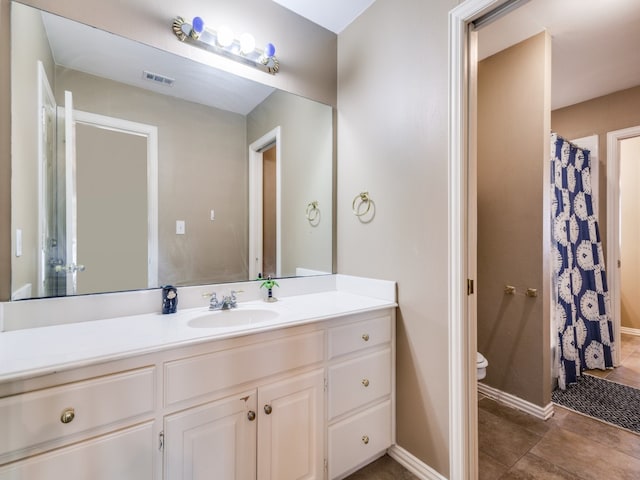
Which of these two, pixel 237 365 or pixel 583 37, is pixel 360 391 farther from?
pixel 583 37

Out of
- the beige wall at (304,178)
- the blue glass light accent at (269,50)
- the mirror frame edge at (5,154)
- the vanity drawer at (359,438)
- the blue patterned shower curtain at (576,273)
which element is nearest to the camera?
the mirror frame edge at (5,154)

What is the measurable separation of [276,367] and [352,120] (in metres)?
1.53

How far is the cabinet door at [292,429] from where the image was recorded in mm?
1172

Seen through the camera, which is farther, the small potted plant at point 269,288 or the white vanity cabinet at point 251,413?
the small potted plant at point 269,288

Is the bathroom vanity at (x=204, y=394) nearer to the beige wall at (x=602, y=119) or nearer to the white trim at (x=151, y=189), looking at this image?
the white trim at (x=151, y=189)

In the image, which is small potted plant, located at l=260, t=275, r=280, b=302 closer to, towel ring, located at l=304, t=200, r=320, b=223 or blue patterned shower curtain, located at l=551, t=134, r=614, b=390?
towel ring, located at l=304, t=200, r=320, b=223

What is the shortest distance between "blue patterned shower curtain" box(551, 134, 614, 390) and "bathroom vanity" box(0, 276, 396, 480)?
5.66ft

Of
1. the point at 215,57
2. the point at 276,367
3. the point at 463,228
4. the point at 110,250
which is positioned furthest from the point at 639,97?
the point at 110,250

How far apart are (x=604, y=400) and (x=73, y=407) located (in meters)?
3.14

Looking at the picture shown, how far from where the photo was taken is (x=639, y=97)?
2.65m

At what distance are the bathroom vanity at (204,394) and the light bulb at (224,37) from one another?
54.1 inches

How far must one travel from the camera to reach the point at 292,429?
49.2 inches

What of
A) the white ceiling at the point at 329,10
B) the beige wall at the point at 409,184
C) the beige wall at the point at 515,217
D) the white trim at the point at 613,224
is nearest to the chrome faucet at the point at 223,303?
the beige wall at the point at 409,184

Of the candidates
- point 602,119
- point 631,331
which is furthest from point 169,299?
point 631,331
